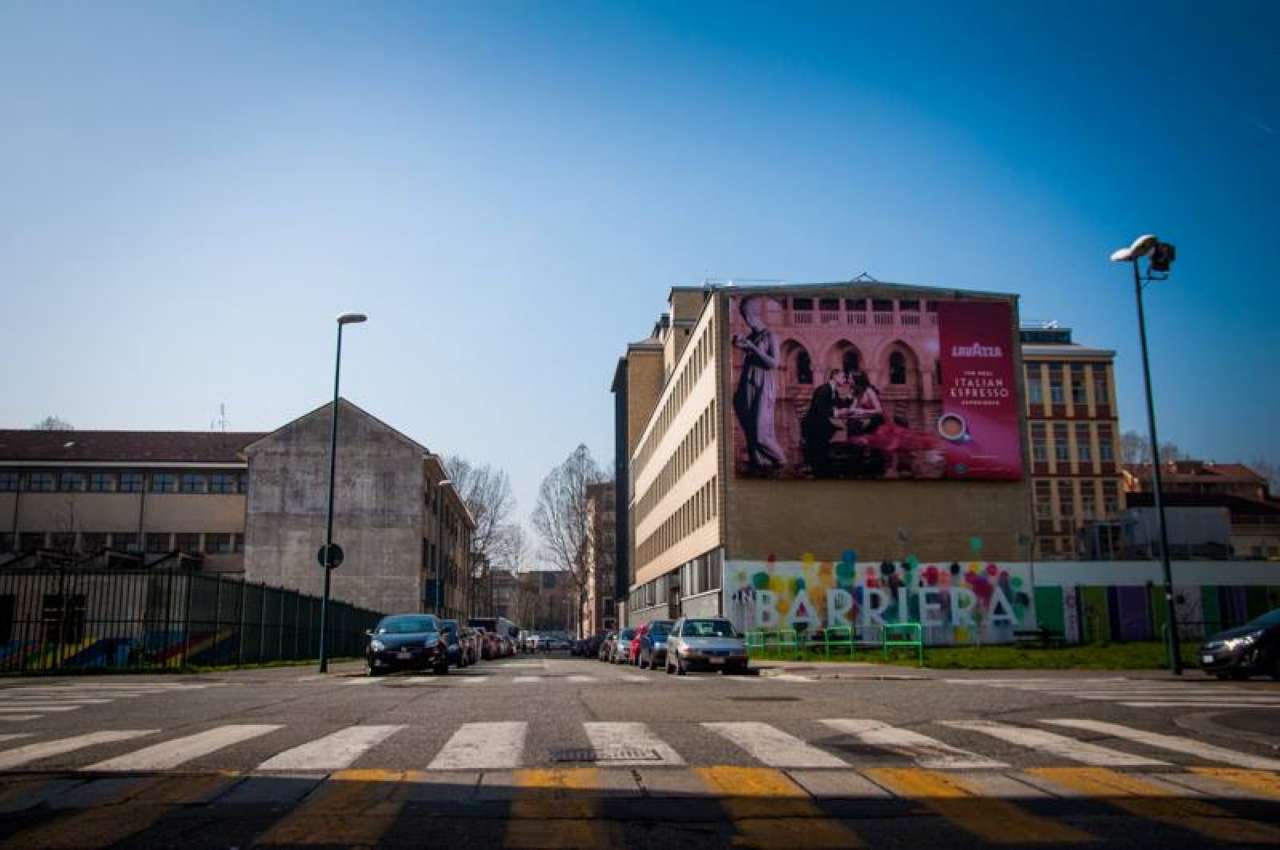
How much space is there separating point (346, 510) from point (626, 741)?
55552 mm

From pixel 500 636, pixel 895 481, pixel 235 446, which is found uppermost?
pixel 235 446

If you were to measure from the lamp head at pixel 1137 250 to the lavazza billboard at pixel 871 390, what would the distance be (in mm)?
25444

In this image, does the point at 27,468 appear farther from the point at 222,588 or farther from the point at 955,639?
the point at 955,639

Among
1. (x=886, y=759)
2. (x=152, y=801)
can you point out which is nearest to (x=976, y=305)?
(x=886, y=759)

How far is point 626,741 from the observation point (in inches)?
367

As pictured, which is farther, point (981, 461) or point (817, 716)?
point (981, 461)

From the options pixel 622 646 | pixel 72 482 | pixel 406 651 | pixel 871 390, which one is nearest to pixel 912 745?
pixel 406 651

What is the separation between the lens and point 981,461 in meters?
48.8

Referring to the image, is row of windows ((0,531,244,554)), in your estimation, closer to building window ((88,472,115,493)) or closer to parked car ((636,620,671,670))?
building window ((88,472,115,493))

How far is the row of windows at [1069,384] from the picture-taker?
82750 millimetres

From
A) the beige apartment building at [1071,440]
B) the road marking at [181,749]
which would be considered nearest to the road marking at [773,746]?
the road marking at [181,749]

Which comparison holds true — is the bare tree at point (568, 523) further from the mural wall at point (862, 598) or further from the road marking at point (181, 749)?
the road marking at point (181, 749)

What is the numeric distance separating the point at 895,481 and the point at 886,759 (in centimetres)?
4100

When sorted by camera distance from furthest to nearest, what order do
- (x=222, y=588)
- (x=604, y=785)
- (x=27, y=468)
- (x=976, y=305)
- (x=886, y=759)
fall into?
1. (x=27, y=468)
2. (x=976, y=305)
3. (x=222, y=588)
4. (x=886, y=759)
5. (x=604, y=785)
